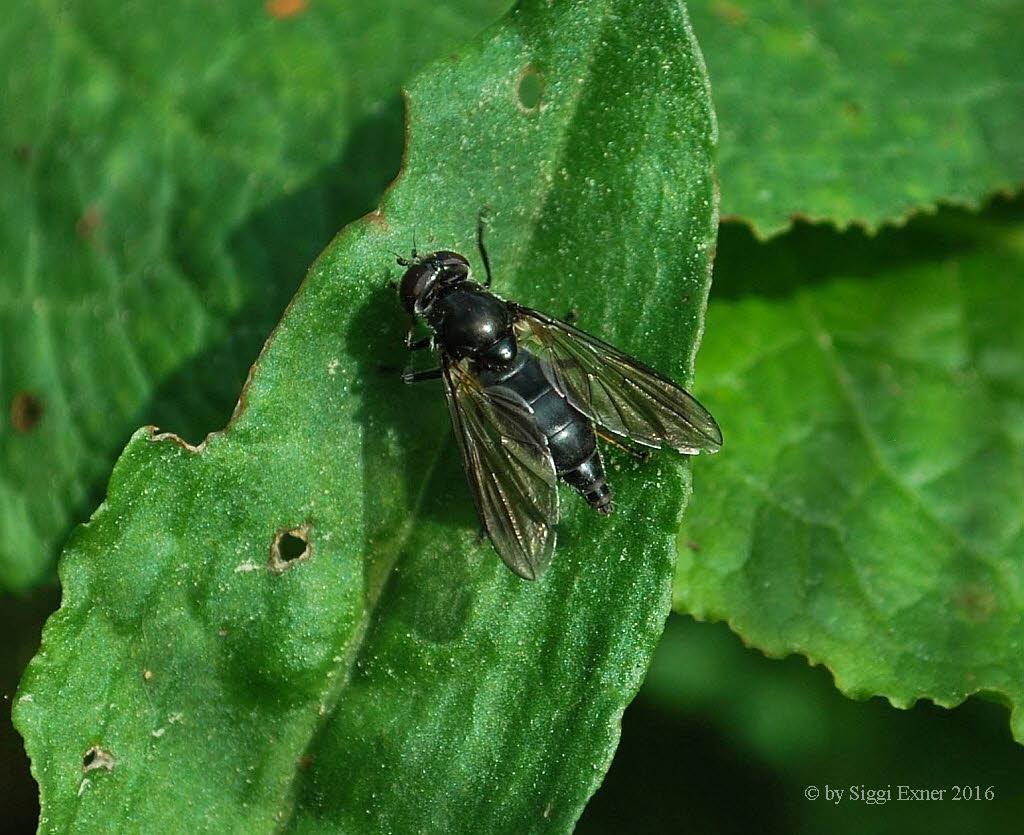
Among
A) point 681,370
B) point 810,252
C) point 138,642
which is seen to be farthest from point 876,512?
point 138,642

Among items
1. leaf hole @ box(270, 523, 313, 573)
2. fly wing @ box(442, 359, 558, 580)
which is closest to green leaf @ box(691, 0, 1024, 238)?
fly wing @ box(442, 359, 558, 580)

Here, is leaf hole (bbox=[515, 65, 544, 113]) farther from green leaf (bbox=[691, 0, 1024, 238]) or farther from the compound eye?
green leaf (bbox=[691, 0, 1024, 238])

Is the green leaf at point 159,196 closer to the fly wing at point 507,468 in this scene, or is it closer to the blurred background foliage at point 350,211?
the blurred background foliage at point 350,211

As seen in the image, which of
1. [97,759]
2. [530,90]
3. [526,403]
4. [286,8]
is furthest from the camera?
[286,8]

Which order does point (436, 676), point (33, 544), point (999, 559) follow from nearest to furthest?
point (436, 676)
point (999, 559)
point (33, 544)

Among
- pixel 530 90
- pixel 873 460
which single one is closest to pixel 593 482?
pixel 530 90

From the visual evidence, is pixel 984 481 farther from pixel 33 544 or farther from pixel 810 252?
pixel 33 544

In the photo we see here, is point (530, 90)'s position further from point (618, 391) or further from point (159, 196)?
point (159, 196)
